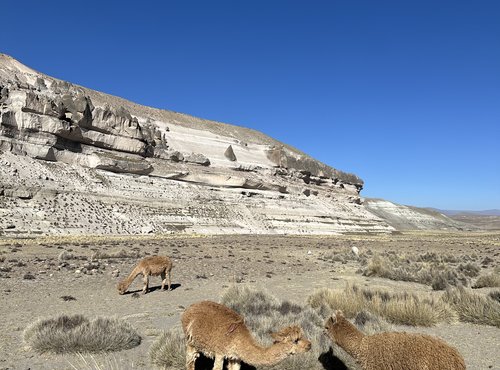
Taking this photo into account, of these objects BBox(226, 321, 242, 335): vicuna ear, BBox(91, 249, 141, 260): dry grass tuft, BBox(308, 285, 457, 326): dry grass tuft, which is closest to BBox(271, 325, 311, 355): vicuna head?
BBox(226, 321, 242, 335): vicuna ear

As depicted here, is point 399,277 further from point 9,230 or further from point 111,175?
point 111,175

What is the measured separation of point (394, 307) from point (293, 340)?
6056mm

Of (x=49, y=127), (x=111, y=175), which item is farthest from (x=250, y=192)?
(x=49, y=127)

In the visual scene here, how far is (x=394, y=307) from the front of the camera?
9570 millimetres

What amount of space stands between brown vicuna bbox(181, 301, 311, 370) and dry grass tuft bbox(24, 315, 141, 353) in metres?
2.44

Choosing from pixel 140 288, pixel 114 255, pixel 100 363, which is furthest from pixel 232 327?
pixel 114 255

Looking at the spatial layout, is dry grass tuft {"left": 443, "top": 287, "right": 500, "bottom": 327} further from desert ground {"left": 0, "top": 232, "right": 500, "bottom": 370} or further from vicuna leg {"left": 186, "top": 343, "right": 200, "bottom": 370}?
vicuna leg {"left": 186, "top": 343, "right": 200, "bottom": 370}

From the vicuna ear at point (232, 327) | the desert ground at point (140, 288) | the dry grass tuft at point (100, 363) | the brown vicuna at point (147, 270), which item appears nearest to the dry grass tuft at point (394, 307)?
the desert ground at point (140, 288)

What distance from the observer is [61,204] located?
127 ft

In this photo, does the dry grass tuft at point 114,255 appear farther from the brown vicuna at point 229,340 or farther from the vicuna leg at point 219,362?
the vicuna leg at point 219,362

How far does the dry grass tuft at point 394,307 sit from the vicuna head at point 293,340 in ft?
19.0

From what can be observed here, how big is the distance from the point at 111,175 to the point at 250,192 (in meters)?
21.7

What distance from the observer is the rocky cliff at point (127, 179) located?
38812 mm

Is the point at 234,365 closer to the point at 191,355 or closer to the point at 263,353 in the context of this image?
the point at 263,353
